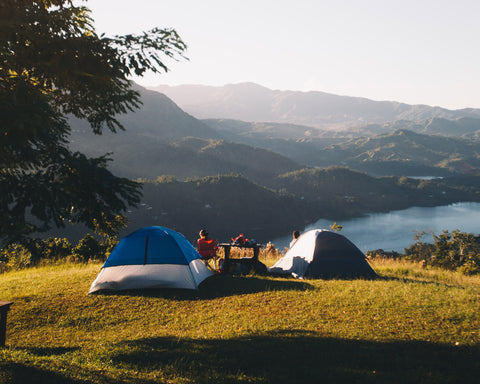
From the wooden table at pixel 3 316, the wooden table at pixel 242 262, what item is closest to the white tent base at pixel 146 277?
the wooden table at pixel 242 262

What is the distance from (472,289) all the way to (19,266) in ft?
59.3

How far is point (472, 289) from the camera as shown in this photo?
33.8 feet

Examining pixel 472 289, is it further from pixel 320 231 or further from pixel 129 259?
pixel 129 259

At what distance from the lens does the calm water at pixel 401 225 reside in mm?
110375

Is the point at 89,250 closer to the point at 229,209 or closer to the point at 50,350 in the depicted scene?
the point at 50,350

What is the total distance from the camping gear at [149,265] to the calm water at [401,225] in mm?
84871

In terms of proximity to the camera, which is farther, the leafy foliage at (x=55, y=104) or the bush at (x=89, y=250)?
the bush at (x=89, y=250)

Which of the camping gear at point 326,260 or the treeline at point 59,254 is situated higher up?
the camping gear at point 326,260

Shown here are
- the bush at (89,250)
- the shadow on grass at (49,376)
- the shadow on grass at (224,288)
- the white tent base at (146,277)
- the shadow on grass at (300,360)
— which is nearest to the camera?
the shadow on grass at (49,376)

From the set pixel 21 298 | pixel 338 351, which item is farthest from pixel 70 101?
pixel 338 351

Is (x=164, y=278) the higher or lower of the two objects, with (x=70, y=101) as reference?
lower

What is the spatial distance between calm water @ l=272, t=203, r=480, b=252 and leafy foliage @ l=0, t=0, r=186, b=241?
8817 cm

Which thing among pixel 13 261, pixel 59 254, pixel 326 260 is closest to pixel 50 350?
pixel 326 260

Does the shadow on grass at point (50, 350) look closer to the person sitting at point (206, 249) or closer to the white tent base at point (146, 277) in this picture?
the white tent base at point (146, 277)
